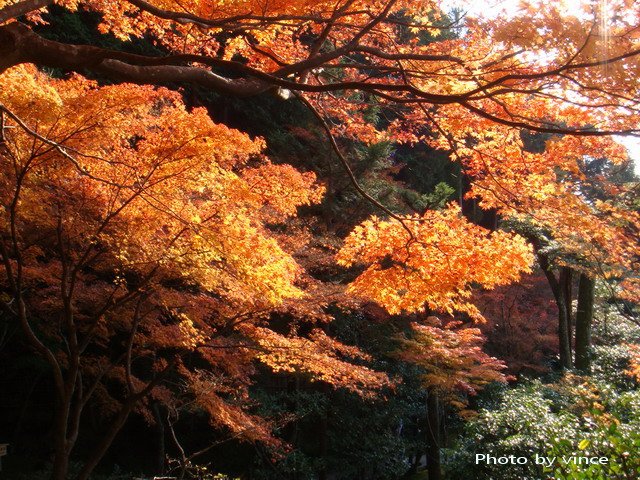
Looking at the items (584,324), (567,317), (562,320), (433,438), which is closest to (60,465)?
(433,438)

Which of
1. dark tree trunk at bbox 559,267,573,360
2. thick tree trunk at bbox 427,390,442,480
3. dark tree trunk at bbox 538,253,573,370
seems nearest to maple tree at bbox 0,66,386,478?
thick tree trunk at bbox 427,390,442,480

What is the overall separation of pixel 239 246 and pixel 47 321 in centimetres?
479

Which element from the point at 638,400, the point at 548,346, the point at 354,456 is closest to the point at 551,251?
the point at 548,346

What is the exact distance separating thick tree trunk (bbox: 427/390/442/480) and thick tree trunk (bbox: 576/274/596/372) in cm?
518

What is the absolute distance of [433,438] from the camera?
994cm

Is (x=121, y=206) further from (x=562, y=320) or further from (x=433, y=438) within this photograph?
(x=562, y=320)

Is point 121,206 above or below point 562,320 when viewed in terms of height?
below

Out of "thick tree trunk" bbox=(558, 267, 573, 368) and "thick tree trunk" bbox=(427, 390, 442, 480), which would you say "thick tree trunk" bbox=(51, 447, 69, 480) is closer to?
"thick tree trunk" bbox=(427, 390, 442, 480)

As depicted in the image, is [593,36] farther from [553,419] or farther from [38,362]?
[38,362]

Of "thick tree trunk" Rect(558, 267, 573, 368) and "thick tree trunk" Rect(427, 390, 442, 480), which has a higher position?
"thick tree trunk" Rect(558, 267, 573, 368)

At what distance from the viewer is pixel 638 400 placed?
6.62 metres

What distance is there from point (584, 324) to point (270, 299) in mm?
11665

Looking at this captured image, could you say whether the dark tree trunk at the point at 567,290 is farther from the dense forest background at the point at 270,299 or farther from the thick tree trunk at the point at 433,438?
the thick tree trunk at the point at 433,438

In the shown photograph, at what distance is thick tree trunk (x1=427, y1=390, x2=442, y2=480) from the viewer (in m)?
10.1
